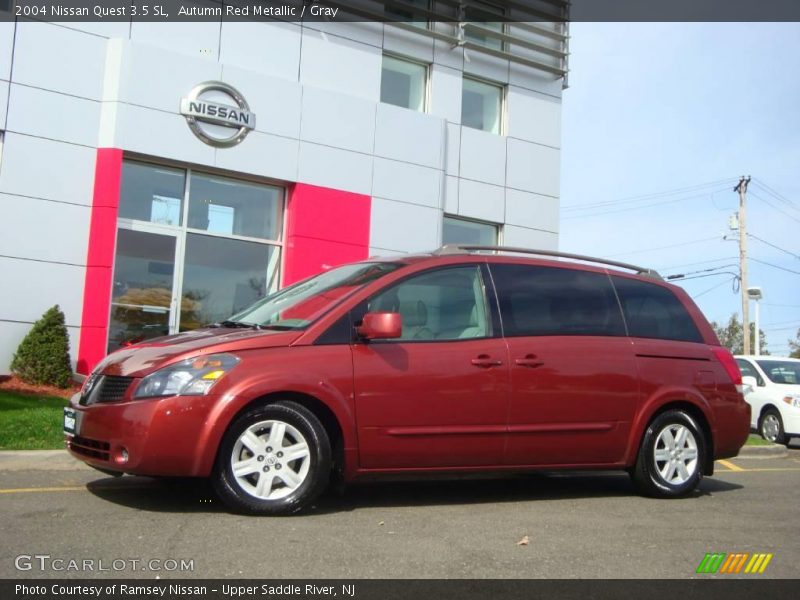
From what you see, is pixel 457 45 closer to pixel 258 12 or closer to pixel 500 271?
pixel 258 12

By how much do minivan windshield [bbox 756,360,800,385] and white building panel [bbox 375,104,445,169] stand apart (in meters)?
6.90

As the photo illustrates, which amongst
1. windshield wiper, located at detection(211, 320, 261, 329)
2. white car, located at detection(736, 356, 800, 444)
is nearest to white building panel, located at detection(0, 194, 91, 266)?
windshield wiper, located at detection(211, 320, 261, 329)

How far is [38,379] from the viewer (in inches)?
459

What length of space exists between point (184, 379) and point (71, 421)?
0.99 metres

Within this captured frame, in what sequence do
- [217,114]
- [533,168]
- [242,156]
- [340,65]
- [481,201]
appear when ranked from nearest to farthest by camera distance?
[217,114], [242,156], [340,65], [481,201], [533,168]

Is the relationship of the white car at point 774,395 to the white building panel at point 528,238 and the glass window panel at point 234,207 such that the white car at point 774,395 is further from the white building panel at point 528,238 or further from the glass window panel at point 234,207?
the glass window panel at point 234,207

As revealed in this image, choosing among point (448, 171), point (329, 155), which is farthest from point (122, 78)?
point (448, 171)

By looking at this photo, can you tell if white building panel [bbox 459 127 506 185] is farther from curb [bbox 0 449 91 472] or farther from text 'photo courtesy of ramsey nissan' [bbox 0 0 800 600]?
curb [bbox 0 449 91 472]


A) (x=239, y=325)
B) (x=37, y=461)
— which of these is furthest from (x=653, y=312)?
(x=37, y=461)

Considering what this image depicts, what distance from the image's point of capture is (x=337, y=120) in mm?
14961

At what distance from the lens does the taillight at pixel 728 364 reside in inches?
273

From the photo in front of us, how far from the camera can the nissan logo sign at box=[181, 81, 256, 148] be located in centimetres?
1341

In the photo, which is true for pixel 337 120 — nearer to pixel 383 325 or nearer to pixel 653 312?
pixel 653 312

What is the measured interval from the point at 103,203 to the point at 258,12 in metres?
4.32
